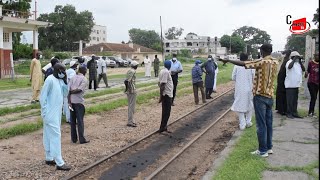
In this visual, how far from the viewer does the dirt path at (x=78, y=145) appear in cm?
709

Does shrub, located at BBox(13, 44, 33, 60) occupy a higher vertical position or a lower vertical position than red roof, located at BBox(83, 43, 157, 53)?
lower

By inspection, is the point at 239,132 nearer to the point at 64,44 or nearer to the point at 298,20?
the point at 298,20

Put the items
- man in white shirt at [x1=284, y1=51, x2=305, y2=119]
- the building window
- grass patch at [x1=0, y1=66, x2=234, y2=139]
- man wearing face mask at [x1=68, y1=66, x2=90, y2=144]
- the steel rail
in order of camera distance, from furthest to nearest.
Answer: the building window < man in white shirt at [x1=284, y1=51, x2=305, y2=119] < grass patch at [x1=0, y1=66, x2=234, y2=139] < man wearing face mask at [x1=68, y1=66, x2=90, y2=144] < the steel rail

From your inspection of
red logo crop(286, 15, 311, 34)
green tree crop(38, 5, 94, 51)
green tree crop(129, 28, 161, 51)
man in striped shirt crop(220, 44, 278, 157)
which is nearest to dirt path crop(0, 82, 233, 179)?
man in striped shirt crop(220, 44, 278, 157)

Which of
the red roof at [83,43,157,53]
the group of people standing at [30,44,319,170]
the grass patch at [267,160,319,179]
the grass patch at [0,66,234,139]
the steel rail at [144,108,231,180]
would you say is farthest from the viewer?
the red roof at [83,43,157,53]

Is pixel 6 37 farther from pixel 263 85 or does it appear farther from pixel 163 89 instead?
pixel 263 85

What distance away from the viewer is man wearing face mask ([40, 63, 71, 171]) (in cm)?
676

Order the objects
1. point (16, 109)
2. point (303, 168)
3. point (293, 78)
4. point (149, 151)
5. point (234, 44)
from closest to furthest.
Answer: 1. point (303, 168)
2. point (149, 151)
3. point (293, 78)
4. point (16, 109)
5. point (234, 44)

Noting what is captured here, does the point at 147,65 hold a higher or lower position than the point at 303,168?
higher

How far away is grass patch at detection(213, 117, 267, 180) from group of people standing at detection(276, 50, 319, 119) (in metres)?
3.32

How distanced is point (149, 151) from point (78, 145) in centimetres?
164

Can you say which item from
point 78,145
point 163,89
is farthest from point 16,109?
point 163,89

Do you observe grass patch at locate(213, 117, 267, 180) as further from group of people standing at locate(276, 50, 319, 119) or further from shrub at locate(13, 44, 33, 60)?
shrub at locate(13, 44, 33, 60)

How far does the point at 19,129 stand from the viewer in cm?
1016
